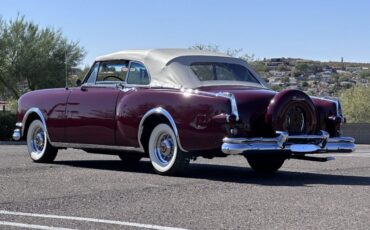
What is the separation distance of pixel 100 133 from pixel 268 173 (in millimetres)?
2651

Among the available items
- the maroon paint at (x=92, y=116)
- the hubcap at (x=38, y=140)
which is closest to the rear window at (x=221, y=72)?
the maroon paint at (x=92, y=116)

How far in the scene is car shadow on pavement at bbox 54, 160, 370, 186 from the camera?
888 cm

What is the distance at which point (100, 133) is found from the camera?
10078mm

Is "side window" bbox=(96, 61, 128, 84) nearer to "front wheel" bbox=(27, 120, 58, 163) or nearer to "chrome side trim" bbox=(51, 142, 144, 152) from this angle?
"chrome side trim" bbox=(51, 142, 144, 152)

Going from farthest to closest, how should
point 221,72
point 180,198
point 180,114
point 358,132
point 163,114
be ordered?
point 358,132
point 221,72
point 163,114
point 180,114
point 180,198

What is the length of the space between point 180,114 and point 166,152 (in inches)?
29.6

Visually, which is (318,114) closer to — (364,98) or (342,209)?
(342,209)

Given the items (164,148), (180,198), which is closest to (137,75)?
(164,148)

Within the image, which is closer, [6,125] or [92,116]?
[92,116]

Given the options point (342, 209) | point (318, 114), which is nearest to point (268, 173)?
point (318, 114)

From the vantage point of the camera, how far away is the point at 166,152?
9.39m

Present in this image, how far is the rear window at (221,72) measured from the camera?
9.81 metres

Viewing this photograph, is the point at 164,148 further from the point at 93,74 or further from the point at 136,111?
the point at 93,74

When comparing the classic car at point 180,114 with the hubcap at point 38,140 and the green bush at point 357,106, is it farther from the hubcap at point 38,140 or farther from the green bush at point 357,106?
the green bush at point 357,106
